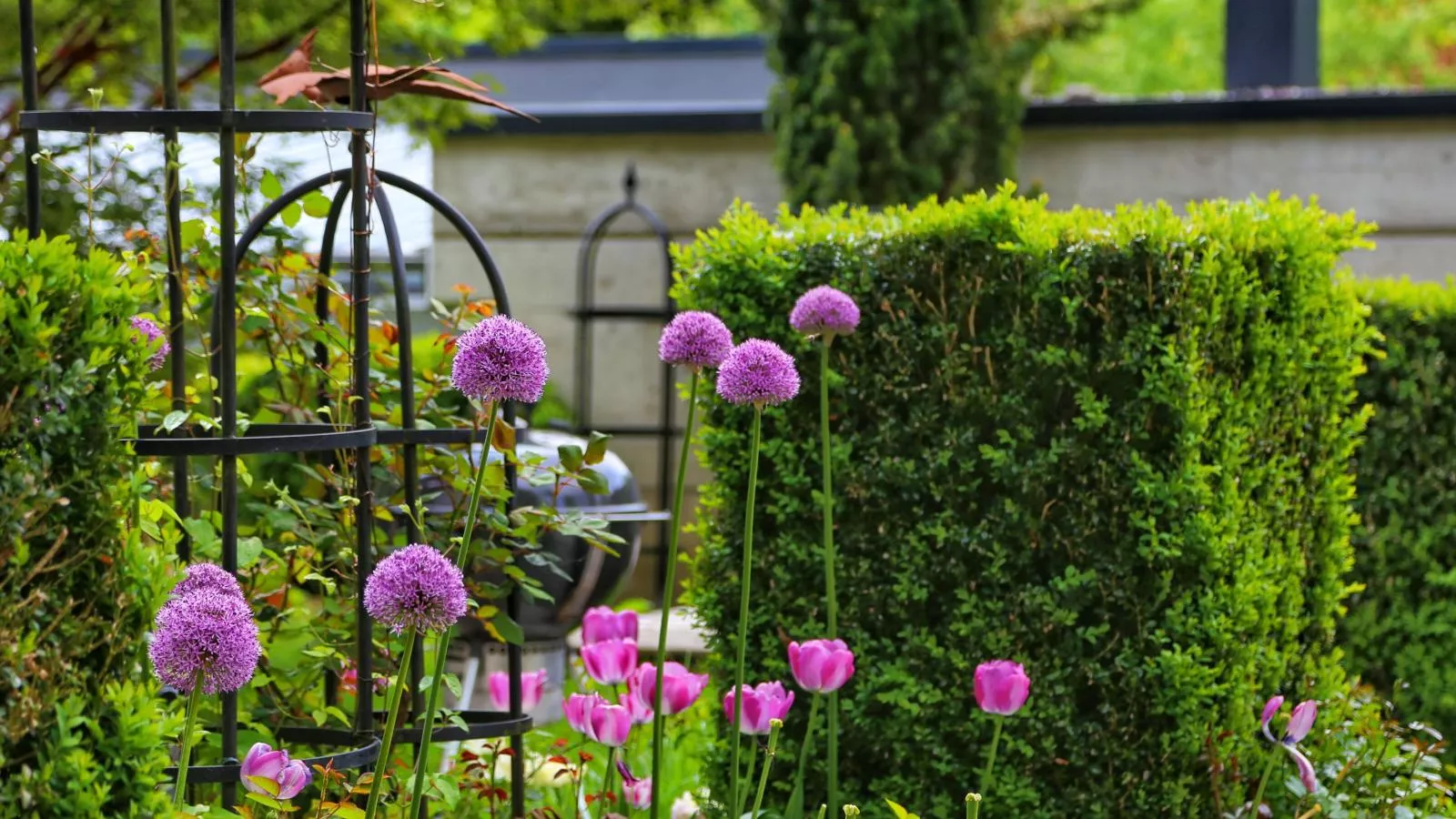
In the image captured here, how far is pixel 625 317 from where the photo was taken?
31.7ft

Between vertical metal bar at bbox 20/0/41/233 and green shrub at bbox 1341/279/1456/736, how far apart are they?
13.9 feet

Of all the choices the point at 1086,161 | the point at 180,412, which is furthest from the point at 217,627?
the point at 1086,161

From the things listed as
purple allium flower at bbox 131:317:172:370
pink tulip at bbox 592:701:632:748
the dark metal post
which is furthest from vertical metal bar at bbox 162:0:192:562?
the dark metal post

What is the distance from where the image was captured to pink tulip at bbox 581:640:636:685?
3.01 m

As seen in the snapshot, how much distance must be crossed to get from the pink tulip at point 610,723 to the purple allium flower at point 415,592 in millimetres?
797

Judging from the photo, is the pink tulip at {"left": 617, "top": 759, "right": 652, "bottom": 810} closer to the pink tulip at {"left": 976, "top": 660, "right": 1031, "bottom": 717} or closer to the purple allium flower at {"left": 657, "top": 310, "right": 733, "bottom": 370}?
the pink tulip at {"left": 976, "top": 660, "right": 1031, "bottom": 717}

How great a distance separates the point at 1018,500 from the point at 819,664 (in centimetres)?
80

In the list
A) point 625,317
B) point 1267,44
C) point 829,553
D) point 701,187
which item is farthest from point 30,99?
point 1267,44

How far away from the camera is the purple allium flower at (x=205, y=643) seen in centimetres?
193

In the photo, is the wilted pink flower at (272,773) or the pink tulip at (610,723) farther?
the pink tulip at (610,723)

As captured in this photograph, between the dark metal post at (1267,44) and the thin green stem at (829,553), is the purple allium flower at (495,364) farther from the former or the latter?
the dark metal post at (1267,44)

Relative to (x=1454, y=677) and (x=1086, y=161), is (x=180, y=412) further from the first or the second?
(x=1086, y=161)


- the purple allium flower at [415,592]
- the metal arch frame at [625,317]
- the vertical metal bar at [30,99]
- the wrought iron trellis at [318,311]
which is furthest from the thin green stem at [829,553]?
the metal arch frame at [625,317]

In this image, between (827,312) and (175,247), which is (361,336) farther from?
(827,312)
